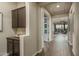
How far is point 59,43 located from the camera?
2463mm

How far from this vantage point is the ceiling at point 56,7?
2.38m

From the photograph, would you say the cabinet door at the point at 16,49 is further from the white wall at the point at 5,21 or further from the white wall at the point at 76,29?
the white wall at the point at 76,29

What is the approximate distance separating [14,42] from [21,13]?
0.55m

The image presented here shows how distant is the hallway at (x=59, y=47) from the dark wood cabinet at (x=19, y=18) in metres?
0.60

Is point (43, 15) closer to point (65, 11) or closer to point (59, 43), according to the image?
point (65, 11)

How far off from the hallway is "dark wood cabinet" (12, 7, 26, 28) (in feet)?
1.98

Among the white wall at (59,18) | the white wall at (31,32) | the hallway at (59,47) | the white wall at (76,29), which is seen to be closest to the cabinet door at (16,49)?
the white wall at (31,32)

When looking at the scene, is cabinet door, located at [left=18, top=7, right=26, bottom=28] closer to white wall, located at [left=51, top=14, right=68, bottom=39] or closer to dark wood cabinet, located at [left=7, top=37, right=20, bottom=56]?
dark wood cabinet, located at [left=7, top=37, right=20, bottom=56]

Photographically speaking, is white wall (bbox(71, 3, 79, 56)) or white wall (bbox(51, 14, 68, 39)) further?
white wall (bbox(51, 14, 68, 39))

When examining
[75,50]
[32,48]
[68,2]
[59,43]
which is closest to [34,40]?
[32,48]

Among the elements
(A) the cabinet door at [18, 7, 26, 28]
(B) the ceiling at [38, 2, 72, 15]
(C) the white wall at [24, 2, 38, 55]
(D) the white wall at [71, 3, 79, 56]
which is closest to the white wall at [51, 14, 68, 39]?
(B) the ceiling at [38, 2, 72, 15]

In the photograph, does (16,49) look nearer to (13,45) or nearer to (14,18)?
(13,45)

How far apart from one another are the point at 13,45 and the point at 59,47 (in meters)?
0.86

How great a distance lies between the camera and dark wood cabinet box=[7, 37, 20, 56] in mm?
2402
